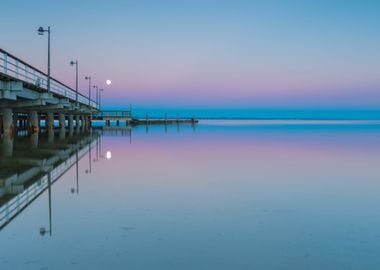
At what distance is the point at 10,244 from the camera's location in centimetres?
583

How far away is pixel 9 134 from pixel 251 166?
1859 cm

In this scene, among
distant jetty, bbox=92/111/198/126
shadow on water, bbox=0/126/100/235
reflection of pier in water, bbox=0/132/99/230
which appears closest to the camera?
shadow on water, bbox=0/126/100/235

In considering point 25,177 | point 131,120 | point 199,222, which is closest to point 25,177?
point 25,177

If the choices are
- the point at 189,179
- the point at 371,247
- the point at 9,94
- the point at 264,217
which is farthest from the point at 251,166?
the point at 9,94

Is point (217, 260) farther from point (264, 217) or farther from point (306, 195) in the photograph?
point (306, 195)

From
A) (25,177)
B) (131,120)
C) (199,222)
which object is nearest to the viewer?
(199,222)

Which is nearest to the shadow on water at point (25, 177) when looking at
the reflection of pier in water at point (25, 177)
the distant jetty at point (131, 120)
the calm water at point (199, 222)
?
the reflection of pier in water at point (25, 177)

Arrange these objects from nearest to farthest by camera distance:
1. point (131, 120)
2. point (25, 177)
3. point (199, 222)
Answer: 1. point (199, 222)
2. point (25, 177)
3. point (131, 120)

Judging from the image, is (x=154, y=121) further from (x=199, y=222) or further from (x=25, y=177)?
(x=199, y=222)

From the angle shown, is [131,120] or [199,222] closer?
[199,222]

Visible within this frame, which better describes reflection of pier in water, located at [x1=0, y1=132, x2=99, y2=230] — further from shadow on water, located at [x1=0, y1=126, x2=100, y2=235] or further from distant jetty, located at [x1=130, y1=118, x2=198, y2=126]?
distant jetty, located at [x1=130, y1=118, x2=198, y2=126]

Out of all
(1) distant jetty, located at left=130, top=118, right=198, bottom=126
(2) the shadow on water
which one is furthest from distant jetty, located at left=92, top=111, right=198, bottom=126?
(2) the shadow on water

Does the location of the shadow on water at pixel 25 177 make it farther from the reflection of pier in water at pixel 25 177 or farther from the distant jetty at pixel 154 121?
the distant jetty at pixel 154 121

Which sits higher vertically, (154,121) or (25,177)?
(154,121)
